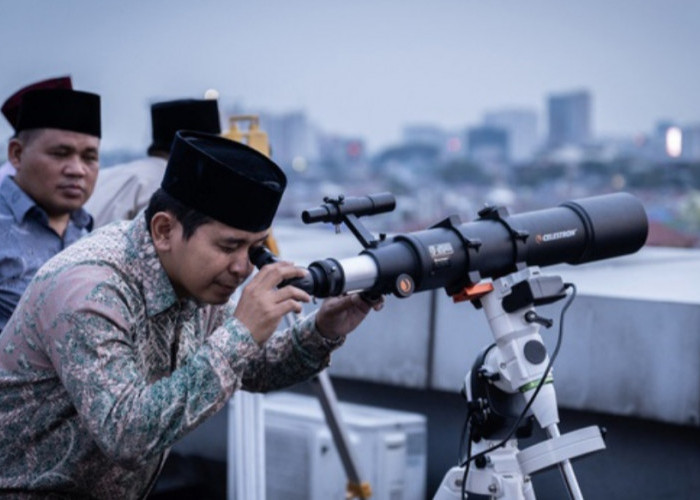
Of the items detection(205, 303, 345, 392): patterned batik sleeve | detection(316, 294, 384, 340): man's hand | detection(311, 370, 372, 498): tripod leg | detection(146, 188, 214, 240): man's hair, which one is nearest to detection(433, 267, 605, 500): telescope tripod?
detection(316, 294, 384, 340): man's hand

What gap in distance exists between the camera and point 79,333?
2.32 m

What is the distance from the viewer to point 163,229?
2.50m

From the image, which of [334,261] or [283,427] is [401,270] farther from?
[283,427]

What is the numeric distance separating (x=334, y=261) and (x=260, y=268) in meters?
0.17

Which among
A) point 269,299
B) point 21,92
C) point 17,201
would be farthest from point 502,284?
point 21,92

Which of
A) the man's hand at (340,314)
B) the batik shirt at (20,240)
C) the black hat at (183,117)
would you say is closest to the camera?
the man's hand at (340,314)

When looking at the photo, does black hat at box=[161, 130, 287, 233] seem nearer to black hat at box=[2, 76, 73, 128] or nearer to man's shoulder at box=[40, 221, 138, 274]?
man's shoulder at box=[40, 221, 138, 274]

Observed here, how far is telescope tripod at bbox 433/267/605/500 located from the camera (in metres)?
2.50

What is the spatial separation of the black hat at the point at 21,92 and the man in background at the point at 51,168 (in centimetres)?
13

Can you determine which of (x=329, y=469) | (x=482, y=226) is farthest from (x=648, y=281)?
(x=482, y=226)

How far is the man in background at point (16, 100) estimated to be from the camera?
417 cm

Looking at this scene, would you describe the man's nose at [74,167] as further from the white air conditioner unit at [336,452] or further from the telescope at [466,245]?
the telescope at [466,245]

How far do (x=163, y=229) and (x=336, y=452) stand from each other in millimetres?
2397

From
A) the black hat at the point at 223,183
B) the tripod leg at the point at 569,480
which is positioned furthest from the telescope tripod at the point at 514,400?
the black hat at the point at 223,183
